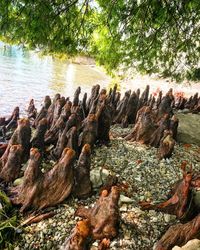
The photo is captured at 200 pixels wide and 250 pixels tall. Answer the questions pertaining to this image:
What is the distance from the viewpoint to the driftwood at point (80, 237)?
351cm

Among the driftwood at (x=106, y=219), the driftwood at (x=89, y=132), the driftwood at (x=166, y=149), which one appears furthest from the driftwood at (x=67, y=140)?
the driftwood at (x=106, y=219)

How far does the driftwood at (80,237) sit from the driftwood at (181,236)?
108 cm

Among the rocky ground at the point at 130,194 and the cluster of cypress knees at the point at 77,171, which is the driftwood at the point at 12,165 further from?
the rocky ground at the point at 130,194

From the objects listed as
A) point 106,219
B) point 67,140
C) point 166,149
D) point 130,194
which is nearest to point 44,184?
point 106,219

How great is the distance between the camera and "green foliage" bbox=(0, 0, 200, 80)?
19.1 feet

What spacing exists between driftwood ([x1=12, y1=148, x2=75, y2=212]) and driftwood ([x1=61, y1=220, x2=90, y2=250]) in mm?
1340

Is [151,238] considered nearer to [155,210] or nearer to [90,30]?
[155,210]

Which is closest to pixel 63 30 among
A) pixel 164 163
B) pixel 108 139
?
pixel 108 139

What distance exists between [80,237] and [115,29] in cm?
502

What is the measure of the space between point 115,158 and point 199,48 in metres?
3.94

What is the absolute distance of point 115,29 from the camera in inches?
288

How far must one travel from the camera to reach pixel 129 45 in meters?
8.71

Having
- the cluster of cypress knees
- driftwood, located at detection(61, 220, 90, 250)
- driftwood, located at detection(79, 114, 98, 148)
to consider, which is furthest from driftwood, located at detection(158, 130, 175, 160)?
driftwood, located at detection(61, 220, 90, 250)

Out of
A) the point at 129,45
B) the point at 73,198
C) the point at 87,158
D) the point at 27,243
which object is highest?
the point at 129,45
